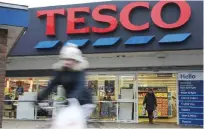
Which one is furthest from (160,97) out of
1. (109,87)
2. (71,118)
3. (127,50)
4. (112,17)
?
(71,118)

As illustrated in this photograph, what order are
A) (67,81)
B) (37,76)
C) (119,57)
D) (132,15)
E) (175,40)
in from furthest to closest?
(37,76) → (119,57) → (132,15) → (175,40) → (67,81)

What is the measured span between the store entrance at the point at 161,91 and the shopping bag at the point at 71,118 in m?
12.3

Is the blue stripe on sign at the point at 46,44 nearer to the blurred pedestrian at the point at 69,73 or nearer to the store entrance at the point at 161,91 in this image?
the store entrance at the point at 161,91

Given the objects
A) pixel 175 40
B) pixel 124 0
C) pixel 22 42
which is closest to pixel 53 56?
pixel 22 42

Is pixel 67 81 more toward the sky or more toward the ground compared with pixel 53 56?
more toward the ground

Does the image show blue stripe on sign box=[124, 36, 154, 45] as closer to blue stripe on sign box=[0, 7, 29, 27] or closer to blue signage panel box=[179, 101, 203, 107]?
blue signage panel box=[179, 101, 203, 107]

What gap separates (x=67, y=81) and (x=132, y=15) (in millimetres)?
11187

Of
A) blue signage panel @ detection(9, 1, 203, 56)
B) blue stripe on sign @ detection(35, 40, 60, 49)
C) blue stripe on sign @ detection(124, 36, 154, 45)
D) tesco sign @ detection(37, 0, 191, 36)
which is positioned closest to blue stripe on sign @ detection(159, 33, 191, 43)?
blue signage panel @ detection(9, 1, 203, 56)

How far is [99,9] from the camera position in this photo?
16141 millimetres

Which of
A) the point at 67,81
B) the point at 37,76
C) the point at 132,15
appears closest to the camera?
the point at 67,81

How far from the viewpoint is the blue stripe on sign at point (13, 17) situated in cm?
1158

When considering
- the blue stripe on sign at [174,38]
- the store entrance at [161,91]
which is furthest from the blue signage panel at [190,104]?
the blue stripe on sign at [174,38]

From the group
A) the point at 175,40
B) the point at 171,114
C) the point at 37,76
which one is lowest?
the point at 171,114

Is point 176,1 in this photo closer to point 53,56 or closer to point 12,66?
point 53,56
